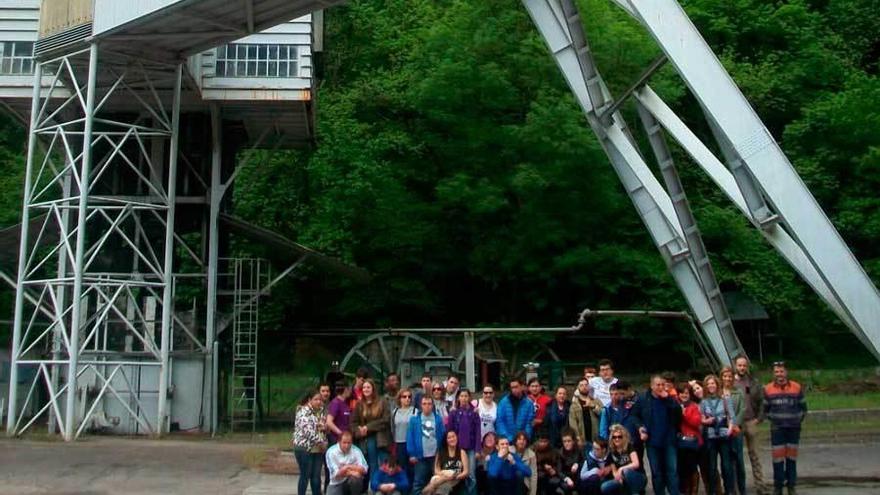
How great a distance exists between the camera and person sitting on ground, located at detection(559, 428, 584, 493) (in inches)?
511

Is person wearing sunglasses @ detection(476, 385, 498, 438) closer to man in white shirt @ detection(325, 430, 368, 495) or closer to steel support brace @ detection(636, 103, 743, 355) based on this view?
man in white shirt @ detection(325, 430, 368, 495)

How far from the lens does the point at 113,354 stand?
78.5ft

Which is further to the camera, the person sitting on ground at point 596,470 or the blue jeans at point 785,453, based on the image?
the blue jeans at point 785,453

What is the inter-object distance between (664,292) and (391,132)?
10.5 meters

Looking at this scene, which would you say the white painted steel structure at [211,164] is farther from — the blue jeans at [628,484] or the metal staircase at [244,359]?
the blue jeans at [628,484]

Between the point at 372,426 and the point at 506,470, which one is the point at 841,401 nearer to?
the point at 506,470

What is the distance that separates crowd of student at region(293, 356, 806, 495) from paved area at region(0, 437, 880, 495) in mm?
1545

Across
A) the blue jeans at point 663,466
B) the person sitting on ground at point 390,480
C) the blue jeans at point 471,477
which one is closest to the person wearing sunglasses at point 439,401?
the blue jeans at point 471,477

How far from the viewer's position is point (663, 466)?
12.9 m

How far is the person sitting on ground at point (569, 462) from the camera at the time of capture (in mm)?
12984

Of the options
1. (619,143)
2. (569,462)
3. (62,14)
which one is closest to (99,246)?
(62,14)

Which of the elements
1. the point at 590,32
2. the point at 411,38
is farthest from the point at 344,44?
the point at 590,32

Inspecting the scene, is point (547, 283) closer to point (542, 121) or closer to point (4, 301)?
point (542, 121)

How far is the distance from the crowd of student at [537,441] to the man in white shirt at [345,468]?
0.04ft
